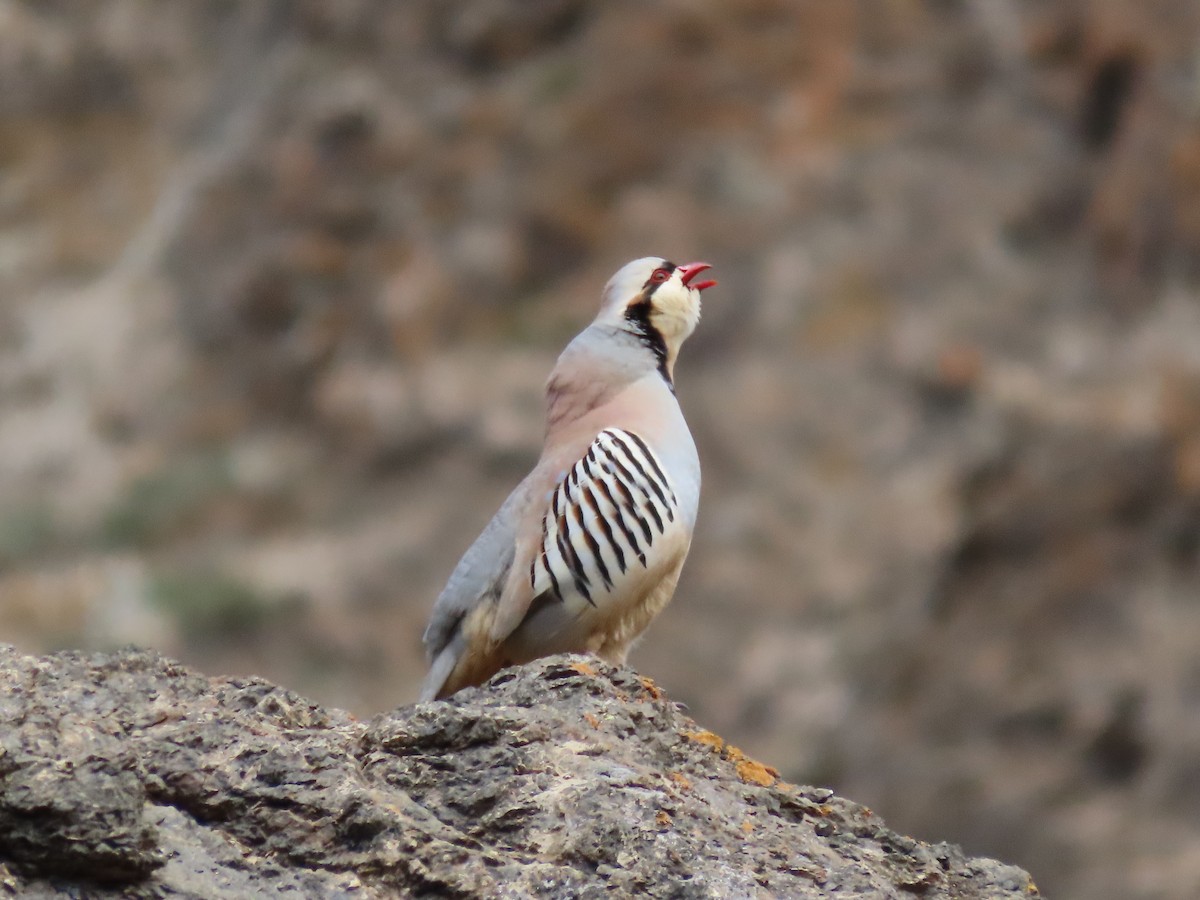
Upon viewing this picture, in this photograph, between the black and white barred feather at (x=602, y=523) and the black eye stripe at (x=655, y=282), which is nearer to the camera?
the black and white barred feather at (x=602, y=523)

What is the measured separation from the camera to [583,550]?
14.9 ft

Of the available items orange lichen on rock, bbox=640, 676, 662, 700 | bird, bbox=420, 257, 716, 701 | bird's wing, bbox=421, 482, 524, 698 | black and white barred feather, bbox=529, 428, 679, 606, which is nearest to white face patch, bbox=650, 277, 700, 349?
bird, bbox=420, 257, 716, 701

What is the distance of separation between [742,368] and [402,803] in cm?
1085

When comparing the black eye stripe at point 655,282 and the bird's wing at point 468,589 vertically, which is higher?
the black eye stripe at point 655,282

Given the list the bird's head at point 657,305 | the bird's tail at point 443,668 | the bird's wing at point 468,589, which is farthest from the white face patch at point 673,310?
the bird's tail at point 443,668

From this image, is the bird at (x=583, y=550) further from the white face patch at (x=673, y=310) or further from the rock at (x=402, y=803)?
the rock at (x=402, y=803)

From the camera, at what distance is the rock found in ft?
7.73

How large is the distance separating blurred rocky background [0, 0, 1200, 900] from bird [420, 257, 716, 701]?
22.6 ft

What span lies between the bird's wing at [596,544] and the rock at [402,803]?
117cm

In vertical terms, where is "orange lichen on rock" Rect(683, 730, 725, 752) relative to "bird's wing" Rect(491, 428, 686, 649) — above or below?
below

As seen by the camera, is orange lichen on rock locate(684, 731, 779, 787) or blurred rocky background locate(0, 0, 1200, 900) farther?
blurred rocky background locate(0, 0, 1200, 900)

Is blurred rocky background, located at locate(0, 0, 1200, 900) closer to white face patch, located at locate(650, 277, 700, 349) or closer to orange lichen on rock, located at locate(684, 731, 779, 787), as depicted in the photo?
white face patch, located at locate(650, 277, 700, 349)

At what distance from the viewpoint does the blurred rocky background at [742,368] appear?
38.7 feet

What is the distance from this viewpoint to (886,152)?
1377 cm
